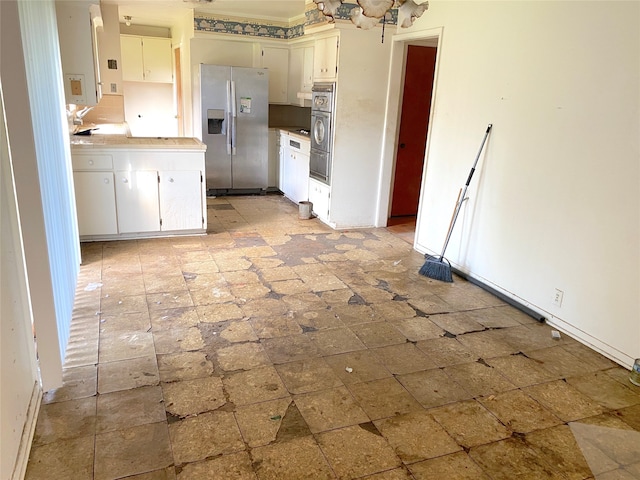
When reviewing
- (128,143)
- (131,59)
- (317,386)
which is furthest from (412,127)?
(131,59)

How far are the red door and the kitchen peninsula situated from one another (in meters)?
2.42

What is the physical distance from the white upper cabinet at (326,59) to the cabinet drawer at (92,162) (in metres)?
2.43

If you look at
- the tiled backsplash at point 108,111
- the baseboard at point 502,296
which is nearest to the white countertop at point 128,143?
the baseboard at point 502,296

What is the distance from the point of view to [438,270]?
4.04 m

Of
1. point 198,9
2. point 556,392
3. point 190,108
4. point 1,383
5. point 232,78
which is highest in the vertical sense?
point 198,9

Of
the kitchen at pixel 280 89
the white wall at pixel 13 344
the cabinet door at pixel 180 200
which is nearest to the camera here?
the white wall at pixel 13 344

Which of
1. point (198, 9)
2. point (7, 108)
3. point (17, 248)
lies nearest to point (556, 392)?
point (17, 248)

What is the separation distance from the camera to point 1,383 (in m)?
1.66

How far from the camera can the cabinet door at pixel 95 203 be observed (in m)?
4.32

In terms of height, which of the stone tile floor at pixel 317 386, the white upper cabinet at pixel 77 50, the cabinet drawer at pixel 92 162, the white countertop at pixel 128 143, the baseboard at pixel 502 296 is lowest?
the stone tile floor at pixel 317 386

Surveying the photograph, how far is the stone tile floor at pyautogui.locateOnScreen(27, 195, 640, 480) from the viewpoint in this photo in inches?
Result: 78.7

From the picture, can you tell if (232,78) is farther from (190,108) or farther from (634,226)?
(634,226)

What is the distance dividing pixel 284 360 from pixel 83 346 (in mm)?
1186

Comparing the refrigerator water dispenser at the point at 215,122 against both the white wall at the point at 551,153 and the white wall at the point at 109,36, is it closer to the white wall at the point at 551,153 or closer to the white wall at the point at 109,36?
the white wall at the point at 109,36
